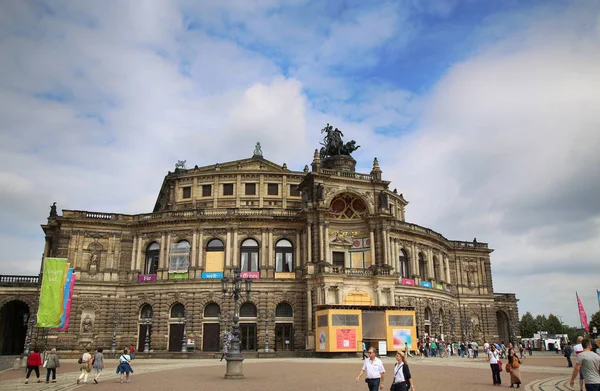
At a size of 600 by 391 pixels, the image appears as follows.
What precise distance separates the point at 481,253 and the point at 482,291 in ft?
17.1

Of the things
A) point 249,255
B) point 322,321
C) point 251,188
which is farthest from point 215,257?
point 322,321

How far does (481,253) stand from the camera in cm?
7144

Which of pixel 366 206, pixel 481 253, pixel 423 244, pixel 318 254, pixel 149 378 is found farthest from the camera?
pixel 481 253

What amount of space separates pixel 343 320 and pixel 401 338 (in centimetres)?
634

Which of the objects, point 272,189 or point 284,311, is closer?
point 284,311

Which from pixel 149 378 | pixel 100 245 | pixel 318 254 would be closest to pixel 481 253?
pixel 318 254

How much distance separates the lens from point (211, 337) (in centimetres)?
5212

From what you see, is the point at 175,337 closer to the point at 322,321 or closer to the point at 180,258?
the point at 180,258

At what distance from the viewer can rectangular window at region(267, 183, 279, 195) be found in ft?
214

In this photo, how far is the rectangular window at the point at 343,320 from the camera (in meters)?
46.7

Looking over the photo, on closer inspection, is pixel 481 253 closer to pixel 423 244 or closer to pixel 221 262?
pixel 423 244

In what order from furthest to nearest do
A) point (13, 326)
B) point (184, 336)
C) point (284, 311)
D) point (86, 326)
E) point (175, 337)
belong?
point (13, 326)
point (284, 311)
point (86, 326)
point (175, 337)
point (184, 336)

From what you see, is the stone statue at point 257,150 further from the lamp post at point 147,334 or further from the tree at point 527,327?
the tree at point 527,327

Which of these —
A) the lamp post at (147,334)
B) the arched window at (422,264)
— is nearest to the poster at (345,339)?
the arched window at (422,264)
